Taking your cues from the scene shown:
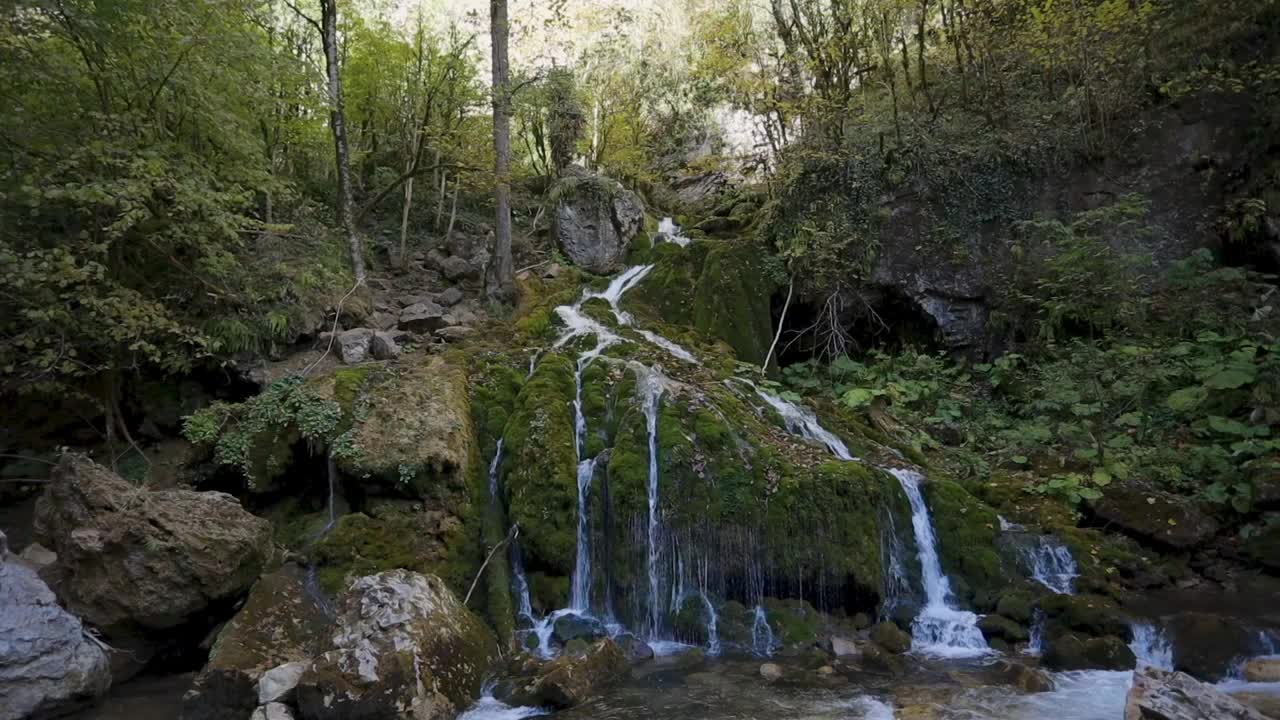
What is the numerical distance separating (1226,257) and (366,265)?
16.2 m

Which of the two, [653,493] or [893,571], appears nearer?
[893,571]

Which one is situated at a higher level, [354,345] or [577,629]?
[354,345]

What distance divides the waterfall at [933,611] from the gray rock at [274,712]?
6.09 meters

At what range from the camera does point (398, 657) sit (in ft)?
17.7

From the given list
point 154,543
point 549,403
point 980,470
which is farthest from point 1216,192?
point 154,543

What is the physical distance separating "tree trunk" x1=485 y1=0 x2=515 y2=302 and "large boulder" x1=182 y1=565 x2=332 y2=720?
7135 mm

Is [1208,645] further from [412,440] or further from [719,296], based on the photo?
[719,296]

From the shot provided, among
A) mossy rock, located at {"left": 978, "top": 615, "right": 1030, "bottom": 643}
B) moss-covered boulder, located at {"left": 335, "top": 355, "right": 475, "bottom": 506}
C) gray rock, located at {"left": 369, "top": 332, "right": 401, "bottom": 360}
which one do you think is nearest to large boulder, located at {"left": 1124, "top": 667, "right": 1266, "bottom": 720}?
mossy rock, located at {"left": 978, "top": 615, "right": 1030, "bottom": 643}

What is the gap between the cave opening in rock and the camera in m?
13.5

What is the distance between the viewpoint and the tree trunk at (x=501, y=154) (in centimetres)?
1216

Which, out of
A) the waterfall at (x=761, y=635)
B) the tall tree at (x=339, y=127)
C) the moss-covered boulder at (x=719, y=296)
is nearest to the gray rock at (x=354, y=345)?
the tall tree at (x=339, y=127)

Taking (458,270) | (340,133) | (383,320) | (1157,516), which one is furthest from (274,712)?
(1157,516)

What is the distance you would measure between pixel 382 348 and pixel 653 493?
486 cm

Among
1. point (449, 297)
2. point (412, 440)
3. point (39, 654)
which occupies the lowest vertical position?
point (39, 654)
